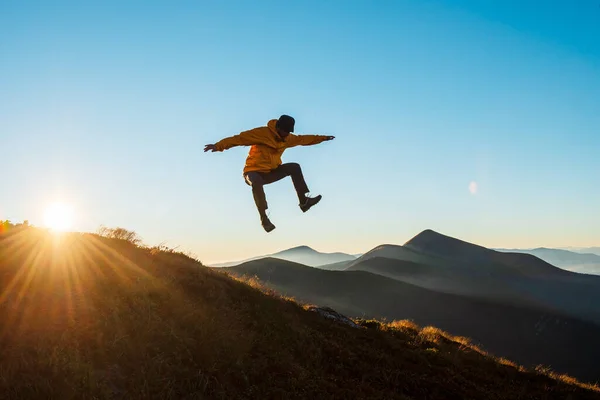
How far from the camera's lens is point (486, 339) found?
276 feet

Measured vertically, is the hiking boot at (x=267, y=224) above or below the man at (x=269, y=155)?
below

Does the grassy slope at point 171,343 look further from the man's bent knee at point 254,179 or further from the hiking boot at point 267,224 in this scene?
the man's bent knee at point 254,179

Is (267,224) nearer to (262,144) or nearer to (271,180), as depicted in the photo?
(271,180)

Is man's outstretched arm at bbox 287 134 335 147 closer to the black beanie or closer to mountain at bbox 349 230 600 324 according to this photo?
the black beanie

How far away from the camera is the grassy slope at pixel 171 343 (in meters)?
5.75

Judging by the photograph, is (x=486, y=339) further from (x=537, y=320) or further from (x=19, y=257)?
(x=19, y=257)

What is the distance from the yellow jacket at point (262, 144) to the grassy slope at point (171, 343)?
11.7 feet

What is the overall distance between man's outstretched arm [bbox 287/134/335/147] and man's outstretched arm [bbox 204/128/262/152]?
1.00 m

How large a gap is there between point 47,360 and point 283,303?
817 cm

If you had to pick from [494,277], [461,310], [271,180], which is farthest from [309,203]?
[494,277]

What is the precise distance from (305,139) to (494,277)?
17363 cm

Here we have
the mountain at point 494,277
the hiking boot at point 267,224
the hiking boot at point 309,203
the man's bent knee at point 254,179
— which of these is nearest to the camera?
the man's bent knee at point 254,179

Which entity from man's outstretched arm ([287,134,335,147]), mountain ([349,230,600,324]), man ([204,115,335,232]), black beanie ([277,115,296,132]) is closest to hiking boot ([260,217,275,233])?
man ([204,115,335,232])

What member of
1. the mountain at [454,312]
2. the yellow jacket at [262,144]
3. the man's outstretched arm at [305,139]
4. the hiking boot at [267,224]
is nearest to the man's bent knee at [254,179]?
the yellow jacket at [262,144]
